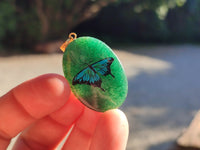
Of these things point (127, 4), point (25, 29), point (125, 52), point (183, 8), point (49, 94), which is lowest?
point (49, 94)

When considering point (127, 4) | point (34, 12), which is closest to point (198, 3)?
point (127, 4)

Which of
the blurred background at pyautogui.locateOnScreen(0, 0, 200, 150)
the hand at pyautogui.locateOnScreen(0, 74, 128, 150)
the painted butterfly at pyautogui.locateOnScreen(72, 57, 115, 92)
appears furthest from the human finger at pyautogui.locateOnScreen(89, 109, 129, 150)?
the blurred background at pyautogui.locateOnScreen(0, 0, 200, 150)

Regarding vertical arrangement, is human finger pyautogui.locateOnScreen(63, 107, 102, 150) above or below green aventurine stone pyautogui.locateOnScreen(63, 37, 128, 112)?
below

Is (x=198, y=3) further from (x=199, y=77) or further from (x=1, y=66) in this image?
(x=1, y=66)

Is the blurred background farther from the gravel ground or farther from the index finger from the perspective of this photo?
the index finger

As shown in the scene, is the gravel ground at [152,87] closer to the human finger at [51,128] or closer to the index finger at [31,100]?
the human finger at [51,128]

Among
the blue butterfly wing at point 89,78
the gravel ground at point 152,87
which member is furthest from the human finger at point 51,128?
the gravel ground at point 152,87

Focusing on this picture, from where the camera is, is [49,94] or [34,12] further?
[34,12]
